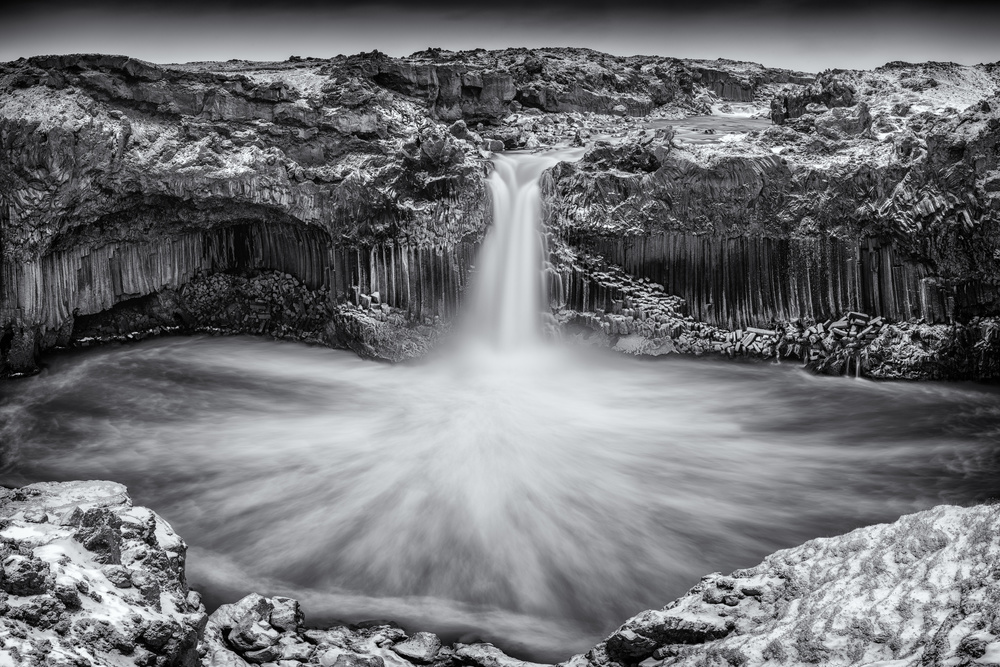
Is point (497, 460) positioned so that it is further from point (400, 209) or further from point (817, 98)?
point (817, 98)

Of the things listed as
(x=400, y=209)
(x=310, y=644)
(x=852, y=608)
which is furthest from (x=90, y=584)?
(x=400, y=209)

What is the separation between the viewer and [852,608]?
3.44 m

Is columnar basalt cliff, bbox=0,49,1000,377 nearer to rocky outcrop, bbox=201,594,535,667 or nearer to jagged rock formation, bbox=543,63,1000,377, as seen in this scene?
jagged rock formation, bbox=543,63,1000,377

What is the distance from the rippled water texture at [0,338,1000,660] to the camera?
6328mm

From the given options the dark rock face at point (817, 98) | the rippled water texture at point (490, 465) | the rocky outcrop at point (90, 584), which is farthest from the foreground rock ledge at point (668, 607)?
the dark rock face at point (817, 98)

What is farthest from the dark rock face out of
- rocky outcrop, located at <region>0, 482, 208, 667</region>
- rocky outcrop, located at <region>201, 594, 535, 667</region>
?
rocky outcrop, located at <region>0, 482, 208, 667</region>

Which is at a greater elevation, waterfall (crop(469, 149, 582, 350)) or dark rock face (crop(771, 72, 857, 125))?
dark rock face (crop(771, 72, 857, 125))

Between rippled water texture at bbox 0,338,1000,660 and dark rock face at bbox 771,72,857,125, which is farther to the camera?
dark rock face at bbox 771,72,857,125

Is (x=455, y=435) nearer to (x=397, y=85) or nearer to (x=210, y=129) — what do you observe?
(x=210, y=129)

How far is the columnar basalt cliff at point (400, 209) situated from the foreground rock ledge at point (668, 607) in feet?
21.5

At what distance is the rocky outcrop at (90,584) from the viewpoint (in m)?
3.10

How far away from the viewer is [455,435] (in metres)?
8.78

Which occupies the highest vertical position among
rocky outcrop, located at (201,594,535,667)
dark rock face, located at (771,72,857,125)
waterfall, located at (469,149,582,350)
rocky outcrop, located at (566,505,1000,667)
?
dark rock face, located at (771,72,857,125)

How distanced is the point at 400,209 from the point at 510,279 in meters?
1.80
